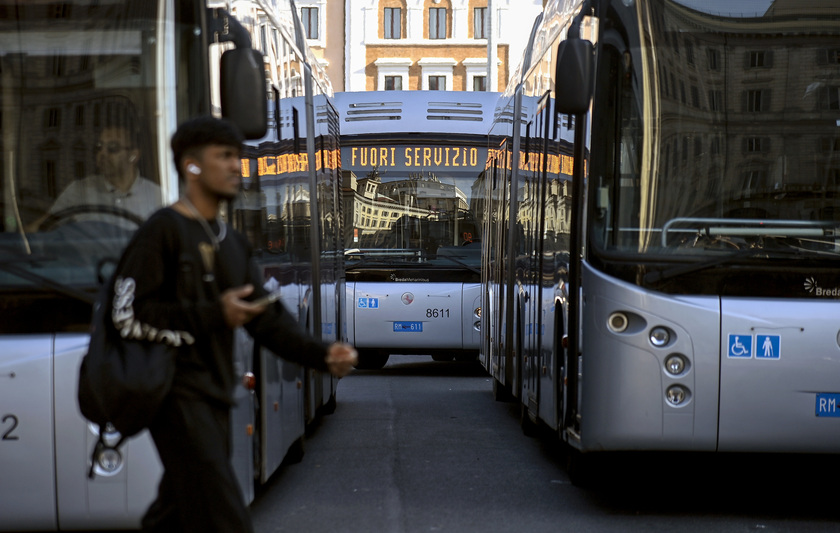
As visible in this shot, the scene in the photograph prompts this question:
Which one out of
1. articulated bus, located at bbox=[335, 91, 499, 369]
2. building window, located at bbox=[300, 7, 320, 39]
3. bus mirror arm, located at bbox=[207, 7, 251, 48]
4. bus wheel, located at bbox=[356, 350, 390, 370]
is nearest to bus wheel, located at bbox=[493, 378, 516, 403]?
articulated bus, located at bbox=[335, 91, 499, 369]

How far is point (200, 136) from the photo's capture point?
4.16 metres

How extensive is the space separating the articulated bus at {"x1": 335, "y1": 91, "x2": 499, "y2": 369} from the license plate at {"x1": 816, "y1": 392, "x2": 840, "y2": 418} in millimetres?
9113

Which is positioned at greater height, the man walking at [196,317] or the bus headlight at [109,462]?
the man walking at [196,317]

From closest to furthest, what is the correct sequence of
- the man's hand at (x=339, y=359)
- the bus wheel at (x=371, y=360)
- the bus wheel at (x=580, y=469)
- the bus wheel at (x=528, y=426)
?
the man's hand at (x=339, y=359) < the bus wheel at (x=580, y=469) < the bus wheel at (x=528, y=426) < the bus wheel at (x=371, y=360)

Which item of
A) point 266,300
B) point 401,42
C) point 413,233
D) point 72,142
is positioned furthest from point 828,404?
point 401,42

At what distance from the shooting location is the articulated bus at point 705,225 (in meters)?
Result: 6.94

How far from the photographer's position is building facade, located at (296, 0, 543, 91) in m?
63.6

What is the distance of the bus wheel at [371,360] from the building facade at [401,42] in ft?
152

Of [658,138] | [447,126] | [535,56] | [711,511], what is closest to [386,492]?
[711,511]

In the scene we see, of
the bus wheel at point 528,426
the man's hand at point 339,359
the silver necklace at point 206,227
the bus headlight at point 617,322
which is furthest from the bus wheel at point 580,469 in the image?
the silver necklace at point 206,227

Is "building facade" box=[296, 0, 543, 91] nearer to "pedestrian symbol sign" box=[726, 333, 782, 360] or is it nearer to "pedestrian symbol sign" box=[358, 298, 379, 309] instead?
"pedestrian symbol sign" box=[358, 298, 379, 309]

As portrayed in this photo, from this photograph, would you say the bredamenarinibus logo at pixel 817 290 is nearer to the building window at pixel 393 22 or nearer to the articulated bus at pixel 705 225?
the articulated bus at pixel 705 225

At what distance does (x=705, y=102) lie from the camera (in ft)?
23.4

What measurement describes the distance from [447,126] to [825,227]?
9.88 m
